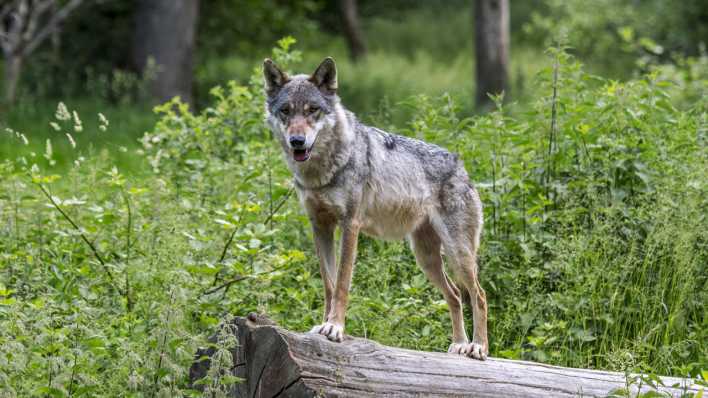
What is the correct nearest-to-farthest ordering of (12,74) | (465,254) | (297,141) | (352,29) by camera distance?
1. (297,141)
2. (465,254)
3. (12,74)
4. (352,29)

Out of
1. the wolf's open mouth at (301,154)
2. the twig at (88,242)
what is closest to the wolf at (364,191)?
the wolf's open mouth at (301,154)

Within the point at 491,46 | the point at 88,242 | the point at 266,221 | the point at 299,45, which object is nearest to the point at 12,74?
the point at 88,242

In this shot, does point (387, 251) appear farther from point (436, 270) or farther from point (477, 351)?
point (477, 351)

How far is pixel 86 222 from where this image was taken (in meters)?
7.38

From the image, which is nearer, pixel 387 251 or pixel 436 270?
pixel 436 270

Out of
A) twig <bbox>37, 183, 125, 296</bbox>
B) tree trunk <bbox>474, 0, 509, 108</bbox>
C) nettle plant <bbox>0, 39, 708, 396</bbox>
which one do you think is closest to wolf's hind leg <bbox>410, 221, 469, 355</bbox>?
nettle plant <bbox>0, 39, 708, 396</bbox>

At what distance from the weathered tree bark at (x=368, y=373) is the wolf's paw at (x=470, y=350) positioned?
471mm

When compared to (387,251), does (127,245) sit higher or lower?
higher

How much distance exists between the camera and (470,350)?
5.91m

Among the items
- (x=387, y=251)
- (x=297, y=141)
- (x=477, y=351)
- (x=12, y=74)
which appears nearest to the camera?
(x=297, y=141)

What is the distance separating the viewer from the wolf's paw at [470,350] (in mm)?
5814

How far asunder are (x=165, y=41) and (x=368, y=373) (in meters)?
14.3

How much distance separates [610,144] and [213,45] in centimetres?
1799

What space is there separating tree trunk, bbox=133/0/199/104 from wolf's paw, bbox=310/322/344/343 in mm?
13183
